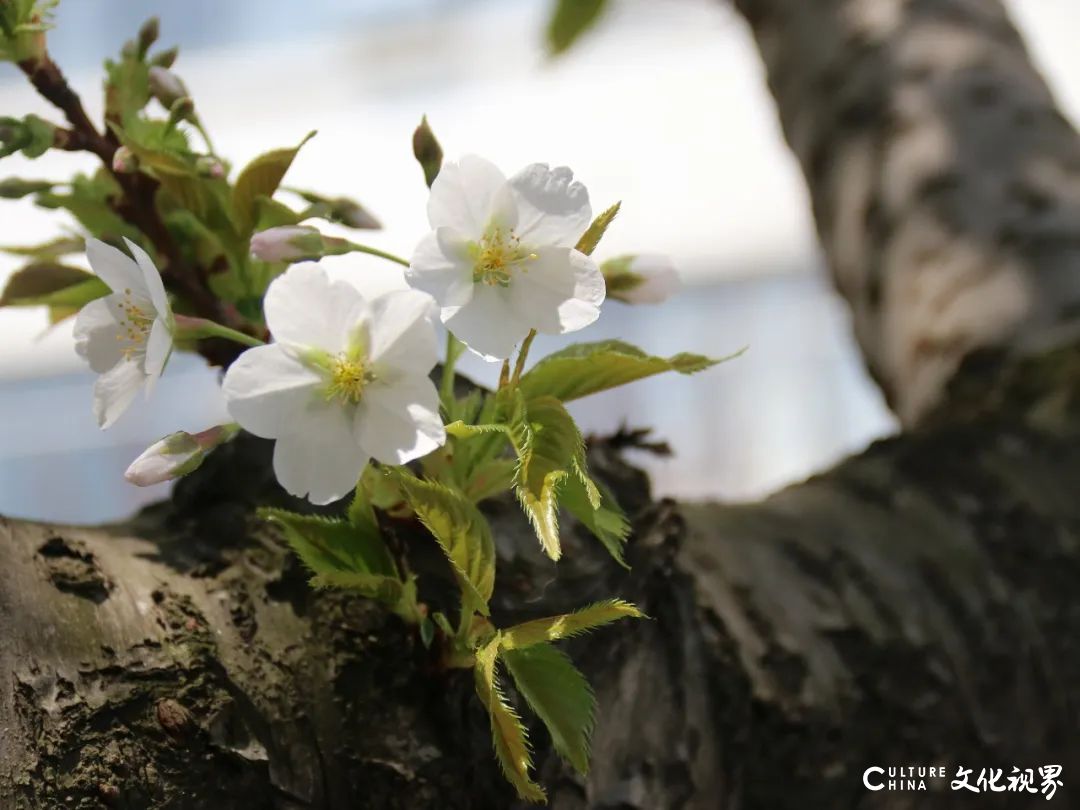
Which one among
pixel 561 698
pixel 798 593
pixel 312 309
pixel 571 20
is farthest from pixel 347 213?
pixel 571 20

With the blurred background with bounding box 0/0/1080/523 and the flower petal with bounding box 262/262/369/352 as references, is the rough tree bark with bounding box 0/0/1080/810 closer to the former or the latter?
the flower petal with bounding box 262/262/369/352

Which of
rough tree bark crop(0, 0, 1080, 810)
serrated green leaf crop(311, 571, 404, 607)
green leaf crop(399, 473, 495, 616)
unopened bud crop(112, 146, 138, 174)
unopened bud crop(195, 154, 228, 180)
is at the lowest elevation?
rough tree bark crop(0, 0, 1080, 810)

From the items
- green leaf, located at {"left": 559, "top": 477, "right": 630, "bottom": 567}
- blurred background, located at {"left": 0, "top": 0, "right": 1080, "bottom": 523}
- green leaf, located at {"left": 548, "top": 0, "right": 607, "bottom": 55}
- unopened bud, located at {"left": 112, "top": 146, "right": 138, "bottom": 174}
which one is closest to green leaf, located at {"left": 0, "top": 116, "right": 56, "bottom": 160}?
unopened bud, located at {"left": 112, "top": 146, "right": 138, "bottom": 174}

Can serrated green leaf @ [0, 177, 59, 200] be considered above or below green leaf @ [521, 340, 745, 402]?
above

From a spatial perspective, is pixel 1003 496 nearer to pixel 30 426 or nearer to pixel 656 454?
pixel 656 454

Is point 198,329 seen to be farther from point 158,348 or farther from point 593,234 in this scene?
point 593,234

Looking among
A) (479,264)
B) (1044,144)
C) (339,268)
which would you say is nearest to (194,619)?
(479,264)

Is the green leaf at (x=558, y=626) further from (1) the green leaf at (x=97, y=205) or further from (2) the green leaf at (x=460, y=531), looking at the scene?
(1) the green leaf at (x=97, y=205)
